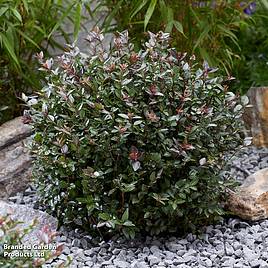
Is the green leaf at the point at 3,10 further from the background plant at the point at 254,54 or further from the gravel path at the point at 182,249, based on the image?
the background plant at the point at 254,54

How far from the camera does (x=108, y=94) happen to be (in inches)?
84.1

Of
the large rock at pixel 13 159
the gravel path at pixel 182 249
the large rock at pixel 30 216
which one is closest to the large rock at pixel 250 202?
the gravel path at pixel 182 249

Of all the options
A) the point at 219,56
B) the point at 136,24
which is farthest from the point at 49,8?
the point at 219,56

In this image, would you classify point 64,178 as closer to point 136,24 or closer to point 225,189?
point 225,189

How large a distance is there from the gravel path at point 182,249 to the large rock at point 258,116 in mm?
789

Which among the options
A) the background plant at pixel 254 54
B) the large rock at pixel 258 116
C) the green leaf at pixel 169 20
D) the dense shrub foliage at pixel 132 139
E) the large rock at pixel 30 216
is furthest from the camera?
the background plant at pixel 254 54

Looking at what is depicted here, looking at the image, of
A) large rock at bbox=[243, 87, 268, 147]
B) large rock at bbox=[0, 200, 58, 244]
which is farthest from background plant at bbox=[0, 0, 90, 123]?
large rock at bbox=[243, 87, 268, 147]

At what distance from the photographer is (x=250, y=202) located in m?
2.31

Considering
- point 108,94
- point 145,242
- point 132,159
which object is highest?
point 108,94

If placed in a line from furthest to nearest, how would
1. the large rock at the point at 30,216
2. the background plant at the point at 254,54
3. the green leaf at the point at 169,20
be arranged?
the background plant at the point at 254,54
the green leaf at the point at 169,20
the large rock at the point at 30,216

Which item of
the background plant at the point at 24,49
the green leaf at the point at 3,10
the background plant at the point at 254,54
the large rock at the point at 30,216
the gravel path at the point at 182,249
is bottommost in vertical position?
the gravel path at the point at 182,249

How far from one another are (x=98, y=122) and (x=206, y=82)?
41 centimetres

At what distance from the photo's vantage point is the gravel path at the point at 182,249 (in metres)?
2.09

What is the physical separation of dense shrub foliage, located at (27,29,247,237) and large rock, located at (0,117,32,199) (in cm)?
45
